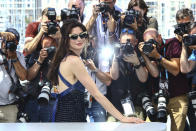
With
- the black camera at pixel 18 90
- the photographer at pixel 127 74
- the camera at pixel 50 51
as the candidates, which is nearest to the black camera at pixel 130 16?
the photographer at pixel 127 74

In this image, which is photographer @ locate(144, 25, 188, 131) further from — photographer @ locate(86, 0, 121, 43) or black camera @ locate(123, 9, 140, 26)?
photographer @ locate(86, 0, 121, 43)

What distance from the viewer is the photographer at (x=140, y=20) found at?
506 centimetres

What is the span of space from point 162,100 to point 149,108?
161 mm

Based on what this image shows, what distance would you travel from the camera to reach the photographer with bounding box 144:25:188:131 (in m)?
4.94

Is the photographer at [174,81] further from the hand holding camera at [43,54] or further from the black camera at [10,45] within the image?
the black camera at [10,45]

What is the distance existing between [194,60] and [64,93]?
1666 mm

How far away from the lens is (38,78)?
512 cm

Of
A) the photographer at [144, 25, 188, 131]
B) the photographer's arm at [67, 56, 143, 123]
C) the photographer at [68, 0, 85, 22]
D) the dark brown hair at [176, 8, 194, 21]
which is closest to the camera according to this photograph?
Result: the photographer's arm at [67, 56, 143, 123]

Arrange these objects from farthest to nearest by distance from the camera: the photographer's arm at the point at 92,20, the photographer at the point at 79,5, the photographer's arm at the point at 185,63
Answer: the photographer at the point at 79,5 → the photographer's arm at the point at 92,20 → the photographer's arm at the point at 185,63

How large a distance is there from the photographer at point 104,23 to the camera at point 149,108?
75cm

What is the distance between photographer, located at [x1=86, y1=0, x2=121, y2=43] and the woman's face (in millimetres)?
1024

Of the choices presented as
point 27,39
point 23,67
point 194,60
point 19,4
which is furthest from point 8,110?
point 19,4

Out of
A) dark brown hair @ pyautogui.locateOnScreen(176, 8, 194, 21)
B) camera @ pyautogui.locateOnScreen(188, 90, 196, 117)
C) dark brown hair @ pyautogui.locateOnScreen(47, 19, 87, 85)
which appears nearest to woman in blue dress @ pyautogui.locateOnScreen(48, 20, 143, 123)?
dark brown hair @ pyautogui.locateOnScreen(47, 19, 87, 85)

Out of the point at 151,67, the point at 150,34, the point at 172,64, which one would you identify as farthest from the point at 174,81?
the point at 150,34
